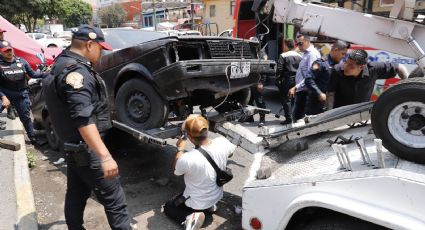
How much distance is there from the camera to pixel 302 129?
9.41 ft

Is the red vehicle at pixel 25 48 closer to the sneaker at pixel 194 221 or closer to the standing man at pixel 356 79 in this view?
the sneaker at pixel 194 221

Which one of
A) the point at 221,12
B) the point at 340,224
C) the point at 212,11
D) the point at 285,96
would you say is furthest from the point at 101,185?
the point at 212,11

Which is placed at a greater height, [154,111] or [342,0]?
[342,0]

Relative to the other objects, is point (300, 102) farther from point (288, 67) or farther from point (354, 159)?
point (354, 159)

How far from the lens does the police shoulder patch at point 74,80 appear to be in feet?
7.88

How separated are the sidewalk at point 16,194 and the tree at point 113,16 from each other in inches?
2327

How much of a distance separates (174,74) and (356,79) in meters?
2.00

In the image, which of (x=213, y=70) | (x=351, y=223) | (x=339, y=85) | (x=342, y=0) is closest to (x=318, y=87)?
(x=339, y=85)

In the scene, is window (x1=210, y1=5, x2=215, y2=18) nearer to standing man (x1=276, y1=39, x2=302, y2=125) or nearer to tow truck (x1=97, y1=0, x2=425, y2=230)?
standing man (x1=276, y1=39, x2=302, y2=125)

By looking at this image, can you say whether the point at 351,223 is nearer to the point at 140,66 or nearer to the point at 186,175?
the point at 186,175

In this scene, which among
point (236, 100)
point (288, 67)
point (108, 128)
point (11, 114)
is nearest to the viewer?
point (108, 128)

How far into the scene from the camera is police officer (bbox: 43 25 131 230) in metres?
2.41

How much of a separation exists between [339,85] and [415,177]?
8.06 ft

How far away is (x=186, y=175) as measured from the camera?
10.7ft
